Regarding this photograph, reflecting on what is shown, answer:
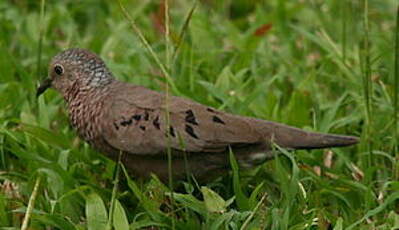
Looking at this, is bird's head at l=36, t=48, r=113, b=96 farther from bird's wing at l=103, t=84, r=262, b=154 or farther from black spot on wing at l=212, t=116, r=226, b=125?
black spot on wing at l=212, t=116, r=226, b=125

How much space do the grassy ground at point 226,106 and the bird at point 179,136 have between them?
107 millimetres

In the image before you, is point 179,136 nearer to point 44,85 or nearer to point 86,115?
point 86,115

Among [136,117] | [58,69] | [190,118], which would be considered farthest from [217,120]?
[58,69]

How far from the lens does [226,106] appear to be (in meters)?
5.51

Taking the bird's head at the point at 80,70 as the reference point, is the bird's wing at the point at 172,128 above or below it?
below

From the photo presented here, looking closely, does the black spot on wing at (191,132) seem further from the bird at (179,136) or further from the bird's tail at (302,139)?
the bird's tail at (302,139)

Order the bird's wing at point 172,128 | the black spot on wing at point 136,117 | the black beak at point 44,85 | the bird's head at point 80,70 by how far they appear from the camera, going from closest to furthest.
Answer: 1. the bird's wing at point 172,128
2. the black spot on wing at point 136,117
3. the bird's head at point 80,70
4. the black beak at point 44,85

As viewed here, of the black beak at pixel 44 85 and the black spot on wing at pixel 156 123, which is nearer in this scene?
the black spot on wing at pixel 156 123

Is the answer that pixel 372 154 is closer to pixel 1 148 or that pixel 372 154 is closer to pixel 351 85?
pixel 351 85

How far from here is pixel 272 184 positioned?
499cm

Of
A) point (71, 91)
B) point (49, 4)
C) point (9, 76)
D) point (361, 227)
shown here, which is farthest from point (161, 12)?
point (361, 227)

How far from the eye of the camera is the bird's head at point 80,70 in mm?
5093

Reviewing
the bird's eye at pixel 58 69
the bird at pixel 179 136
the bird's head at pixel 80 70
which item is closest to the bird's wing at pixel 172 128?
the bird at pixel 179 136

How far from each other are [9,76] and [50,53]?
60cm
